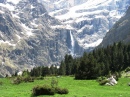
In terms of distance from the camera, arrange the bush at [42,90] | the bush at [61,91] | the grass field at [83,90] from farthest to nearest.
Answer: the bush at [61,91] < the bush at [42,90] < the grass field at [83,90]

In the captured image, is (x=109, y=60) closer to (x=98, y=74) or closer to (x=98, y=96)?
(x=98, y=74)

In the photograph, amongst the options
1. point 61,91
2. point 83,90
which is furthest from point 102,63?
point 61,91

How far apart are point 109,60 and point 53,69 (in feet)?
183

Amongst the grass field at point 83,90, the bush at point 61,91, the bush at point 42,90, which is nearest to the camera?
the grass field at point 83,90

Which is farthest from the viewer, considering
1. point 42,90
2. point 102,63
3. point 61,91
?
point 102,63

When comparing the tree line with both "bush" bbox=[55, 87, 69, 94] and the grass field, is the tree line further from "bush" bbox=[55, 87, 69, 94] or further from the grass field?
"bush" bbox=[55, 87, 69, 94]

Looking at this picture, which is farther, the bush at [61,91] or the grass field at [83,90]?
the bush at [61,91]

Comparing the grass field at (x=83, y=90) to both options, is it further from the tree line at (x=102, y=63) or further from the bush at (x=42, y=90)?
the tree line at (x=102, y=63)

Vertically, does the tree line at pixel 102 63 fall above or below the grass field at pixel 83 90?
above

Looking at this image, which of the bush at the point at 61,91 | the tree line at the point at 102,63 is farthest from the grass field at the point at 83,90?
the tree line at the point at 102,63

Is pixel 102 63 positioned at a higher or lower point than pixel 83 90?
higher

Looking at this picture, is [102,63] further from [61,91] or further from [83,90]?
[61,91]

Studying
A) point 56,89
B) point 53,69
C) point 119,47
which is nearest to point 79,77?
point 56,89

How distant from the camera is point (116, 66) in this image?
126m
